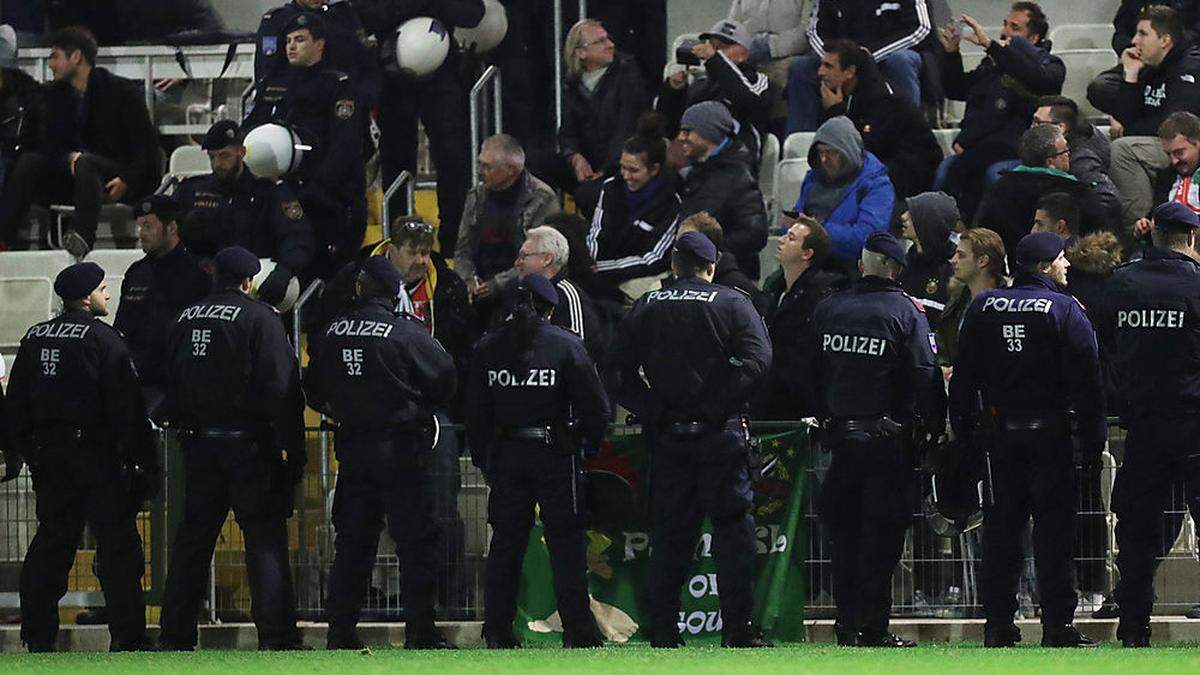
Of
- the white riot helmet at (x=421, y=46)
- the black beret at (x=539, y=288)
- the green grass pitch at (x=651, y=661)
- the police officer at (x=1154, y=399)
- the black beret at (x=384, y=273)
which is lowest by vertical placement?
the green grass pitch at (x=651, y=661)

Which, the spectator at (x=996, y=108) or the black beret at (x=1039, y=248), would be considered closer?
the black beret at (x=1039, y=248)

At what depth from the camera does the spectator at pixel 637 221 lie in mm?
15758

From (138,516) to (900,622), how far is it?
4.39 meters

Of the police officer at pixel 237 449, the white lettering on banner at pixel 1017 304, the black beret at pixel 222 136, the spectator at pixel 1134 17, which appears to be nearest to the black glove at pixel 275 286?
the black beret at pixel 222 136

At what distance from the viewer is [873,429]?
12.9 meters

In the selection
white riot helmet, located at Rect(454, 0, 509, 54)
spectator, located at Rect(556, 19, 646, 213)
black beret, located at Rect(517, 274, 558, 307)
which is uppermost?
white riot helmet, located at Rect(454, 0, 509, 54)

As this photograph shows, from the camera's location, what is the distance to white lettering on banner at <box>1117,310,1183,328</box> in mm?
12633

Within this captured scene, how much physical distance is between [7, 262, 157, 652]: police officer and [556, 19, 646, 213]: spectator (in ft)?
15.4

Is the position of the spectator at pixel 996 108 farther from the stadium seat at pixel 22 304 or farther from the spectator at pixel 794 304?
the stadium seat at pixel 22 304

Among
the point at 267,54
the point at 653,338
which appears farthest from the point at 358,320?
the point at 267,54

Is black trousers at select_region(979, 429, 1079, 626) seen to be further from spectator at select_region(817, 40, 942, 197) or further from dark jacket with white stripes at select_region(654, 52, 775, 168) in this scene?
dark jacket with white stripes at select_region(654, 52, 775, 168)

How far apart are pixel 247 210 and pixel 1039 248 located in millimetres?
5754

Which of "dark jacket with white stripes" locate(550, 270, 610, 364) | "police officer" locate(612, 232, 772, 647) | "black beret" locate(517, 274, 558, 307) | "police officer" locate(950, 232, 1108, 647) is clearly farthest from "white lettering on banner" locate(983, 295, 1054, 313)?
"dark jacket with white stripes" locate(550, 270, 610, 364)

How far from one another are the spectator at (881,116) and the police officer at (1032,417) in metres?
3.67
